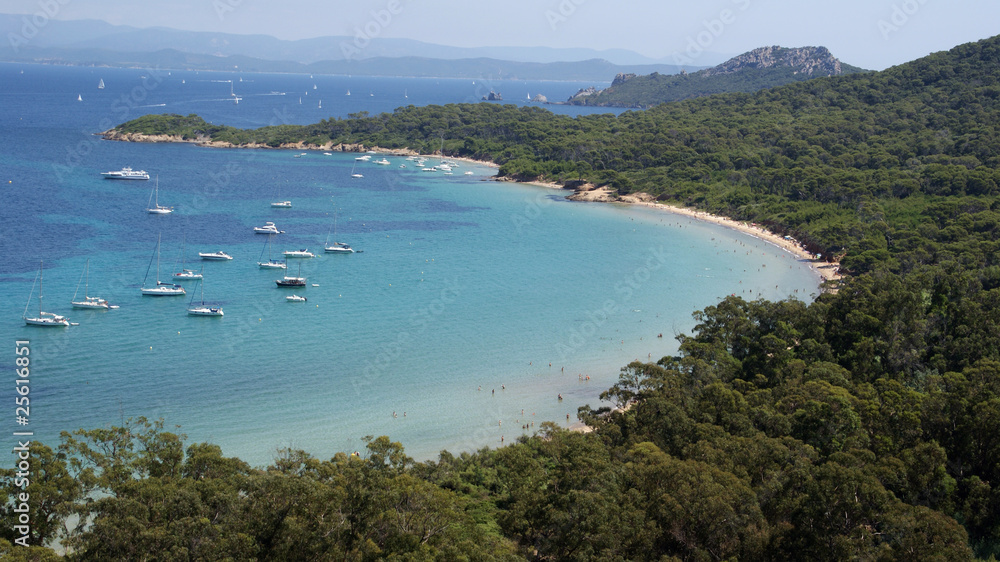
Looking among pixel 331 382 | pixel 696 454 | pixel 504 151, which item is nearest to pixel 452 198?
pixel 504 151

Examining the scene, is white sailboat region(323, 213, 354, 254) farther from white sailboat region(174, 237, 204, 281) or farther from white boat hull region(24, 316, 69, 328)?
white boat hull region(24, 316, 69, 328)

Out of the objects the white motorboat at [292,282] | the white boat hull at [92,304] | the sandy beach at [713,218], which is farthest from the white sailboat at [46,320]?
the sandy beach at [713,218]

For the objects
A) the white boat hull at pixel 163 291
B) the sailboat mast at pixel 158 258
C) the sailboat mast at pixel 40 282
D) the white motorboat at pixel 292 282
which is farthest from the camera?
the white motorboat at pixel 292 282

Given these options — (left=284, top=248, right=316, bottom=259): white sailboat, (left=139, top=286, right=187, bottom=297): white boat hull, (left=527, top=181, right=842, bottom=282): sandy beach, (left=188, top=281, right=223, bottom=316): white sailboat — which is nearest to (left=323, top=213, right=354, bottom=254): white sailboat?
(left=284, top=248, right=316, bottom=259): white sailboat

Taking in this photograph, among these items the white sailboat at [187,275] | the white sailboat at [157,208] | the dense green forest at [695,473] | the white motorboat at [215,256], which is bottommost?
the white sailboat at [187,275]

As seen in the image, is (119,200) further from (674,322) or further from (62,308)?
(674,322)

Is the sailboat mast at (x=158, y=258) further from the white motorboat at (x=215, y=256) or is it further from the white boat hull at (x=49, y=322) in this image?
the white boat hull at (x=49, y=322)

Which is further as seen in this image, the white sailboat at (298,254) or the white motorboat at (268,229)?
the white motorboat at (268,229)

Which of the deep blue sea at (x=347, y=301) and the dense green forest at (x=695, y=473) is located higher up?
the dense green forest at (x=695, y=473)
